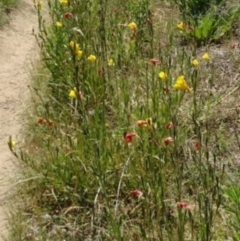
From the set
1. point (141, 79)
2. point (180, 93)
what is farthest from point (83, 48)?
point (180, 93)

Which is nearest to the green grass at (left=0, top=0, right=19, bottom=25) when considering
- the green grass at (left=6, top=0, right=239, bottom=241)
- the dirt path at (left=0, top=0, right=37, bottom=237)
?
the dirt path at (left=0, top=0, right=37, bottom=237)

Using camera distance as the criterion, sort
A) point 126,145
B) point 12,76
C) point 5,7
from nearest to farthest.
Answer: point 126,145
point 12,76
point 5,7

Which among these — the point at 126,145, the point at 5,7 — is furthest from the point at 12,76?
the point at 126,145

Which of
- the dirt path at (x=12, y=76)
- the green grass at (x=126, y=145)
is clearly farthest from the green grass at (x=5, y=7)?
the green grass at (x=126, y=145)

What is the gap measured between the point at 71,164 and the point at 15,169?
0.68 metres

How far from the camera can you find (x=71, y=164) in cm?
365

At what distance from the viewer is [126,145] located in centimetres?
370

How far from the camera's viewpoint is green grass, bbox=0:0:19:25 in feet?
22.7

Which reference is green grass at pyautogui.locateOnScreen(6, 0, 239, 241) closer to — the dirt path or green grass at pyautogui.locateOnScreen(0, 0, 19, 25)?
the dirt path

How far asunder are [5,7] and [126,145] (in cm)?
390

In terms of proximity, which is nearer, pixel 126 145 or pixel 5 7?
pixel 126 145

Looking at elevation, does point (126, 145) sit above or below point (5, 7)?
above

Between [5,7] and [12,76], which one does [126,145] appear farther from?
[5,7]

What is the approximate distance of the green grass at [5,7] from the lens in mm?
6914
